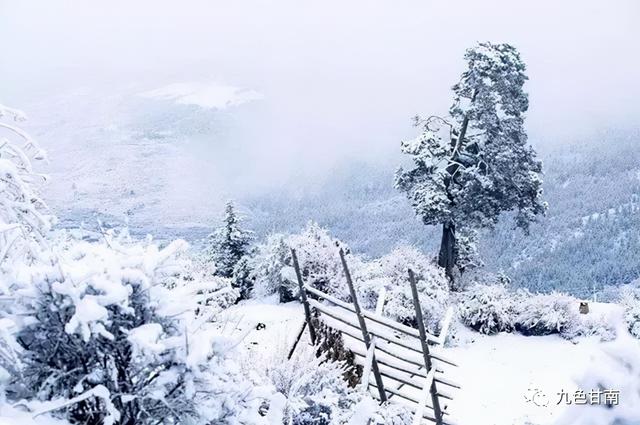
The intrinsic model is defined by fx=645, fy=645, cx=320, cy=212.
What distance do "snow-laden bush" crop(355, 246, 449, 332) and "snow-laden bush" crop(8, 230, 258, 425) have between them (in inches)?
476

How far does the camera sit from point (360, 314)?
589 cm

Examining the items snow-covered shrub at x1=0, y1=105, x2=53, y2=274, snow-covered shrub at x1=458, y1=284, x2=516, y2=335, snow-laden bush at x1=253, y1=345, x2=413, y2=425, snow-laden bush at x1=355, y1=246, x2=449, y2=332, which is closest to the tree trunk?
snow-laden bush at x1=355, y1=246, x2=449, y2=332

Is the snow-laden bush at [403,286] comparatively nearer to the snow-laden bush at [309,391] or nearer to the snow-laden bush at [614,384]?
the snow-laden bush at [309,391]

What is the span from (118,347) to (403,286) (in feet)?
43.3

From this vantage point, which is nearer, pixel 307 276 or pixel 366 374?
pixel 366 374

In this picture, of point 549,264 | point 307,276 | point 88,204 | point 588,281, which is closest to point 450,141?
point 307,276

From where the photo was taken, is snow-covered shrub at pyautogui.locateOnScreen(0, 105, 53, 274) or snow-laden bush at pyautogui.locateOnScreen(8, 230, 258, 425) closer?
snow-laden bush at pyautogui.locateOnScreen(8, 230, 258, 425)

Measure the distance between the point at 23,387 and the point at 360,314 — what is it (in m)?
3.37

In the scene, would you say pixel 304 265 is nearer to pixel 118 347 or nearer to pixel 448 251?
pixel 448 251

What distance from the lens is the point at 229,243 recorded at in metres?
22.1

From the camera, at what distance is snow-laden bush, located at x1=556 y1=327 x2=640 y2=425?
68.8 inches

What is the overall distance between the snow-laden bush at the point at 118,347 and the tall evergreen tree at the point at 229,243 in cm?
1853

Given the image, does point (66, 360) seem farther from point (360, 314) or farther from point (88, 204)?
point (88, 204)

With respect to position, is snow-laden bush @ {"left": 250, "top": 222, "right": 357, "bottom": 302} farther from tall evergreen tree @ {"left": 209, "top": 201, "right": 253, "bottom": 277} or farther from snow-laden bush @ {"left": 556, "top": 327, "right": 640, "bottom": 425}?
snow-laden bush @ {"left": 556, "top": 327, "right": 640, "bottom": 425}
